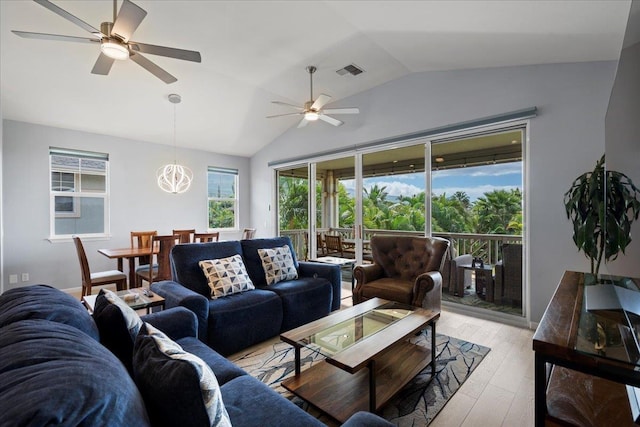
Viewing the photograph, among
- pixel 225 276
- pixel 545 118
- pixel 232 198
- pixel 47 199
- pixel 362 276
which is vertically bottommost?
pixel 362 276

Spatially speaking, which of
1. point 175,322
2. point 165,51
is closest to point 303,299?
point 175,322

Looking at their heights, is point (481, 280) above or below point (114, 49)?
below

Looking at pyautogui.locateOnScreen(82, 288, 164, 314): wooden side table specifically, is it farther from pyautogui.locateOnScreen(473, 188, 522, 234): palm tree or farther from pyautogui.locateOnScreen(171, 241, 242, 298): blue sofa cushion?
pyautogui.locateOnScreen(473, 188, 522, 234): palm tree

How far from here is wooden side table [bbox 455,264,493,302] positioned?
3.67 metres

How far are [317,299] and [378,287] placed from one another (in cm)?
67

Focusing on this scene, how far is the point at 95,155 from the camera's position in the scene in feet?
15.9

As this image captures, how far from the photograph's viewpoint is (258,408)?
3.91ft

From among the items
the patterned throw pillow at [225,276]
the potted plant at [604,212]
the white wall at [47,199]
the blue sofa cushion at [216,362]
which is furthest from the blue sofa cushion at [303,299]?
the white wall at [47,199]

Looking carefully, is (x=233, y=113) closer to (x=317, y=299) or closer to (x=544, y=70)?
(x=317, y=299)

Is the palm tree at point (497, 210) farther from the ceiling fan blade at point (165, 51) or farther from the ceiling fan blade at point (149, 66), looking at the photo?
the ceiling fan blade at point (149, 66)

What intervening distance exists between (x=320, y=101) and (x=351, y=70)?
0.77m

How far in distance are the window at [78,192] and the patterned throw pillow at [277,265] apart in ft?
11.5

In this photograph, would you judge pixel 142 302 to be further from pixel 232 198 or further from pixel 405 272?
pixel 232 198

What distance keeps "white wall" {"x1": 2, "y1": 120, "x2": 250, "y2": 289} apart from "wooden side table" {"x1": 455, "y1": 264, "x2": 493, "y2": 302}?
4949mm
